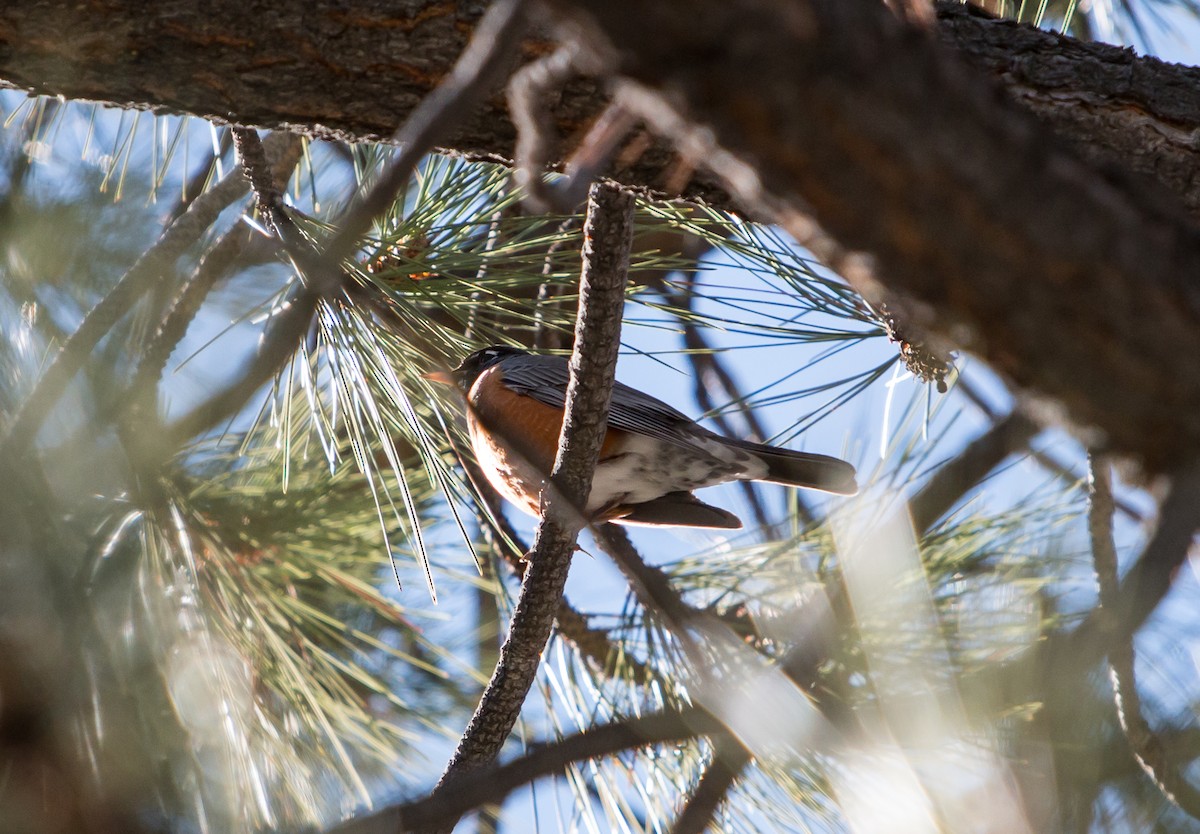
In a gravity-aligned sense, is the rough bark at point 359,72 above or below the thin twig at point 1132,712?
above

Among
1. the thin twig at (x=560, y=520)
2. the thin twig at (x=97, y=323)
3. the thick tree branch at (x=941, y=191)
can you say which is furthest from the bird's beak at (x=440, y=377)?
the thick tree branch at (x=941, y=191)

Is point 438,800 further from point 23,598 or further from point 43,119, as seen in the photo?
point 43,119

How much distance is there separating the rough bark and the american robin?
1.10 m

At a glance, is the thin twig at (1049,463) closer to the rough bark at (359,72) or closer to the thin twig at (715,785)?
the rough bark at (359,72)

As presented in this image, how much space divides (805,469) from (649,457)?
1.36ft

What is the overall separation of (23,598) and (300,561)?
60.3 inches

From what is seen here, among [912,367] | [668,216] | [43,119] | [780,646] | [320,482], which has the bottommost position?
[780,646]

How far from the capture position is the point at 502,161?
160 centimetres

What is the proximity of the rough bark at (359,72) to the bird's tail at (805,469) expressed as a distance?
1167 mm

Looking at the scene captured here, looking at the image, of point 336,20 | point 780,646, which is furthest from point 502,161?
point 780,646

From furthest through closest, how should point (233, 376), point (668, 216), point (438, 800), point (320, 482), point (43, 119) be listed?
point (43, 119), point (320, 482), point (668, 216), point (233, 376), point (438, 800)

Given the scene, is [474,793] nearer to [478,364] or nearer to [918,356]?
[918,356]

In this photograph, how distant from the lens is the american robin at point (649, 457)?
2580 millimetres

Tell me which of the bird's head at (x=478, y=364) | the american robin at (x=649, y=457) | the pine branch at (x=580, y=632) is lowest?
the pine branch at (x=580, y=632)
